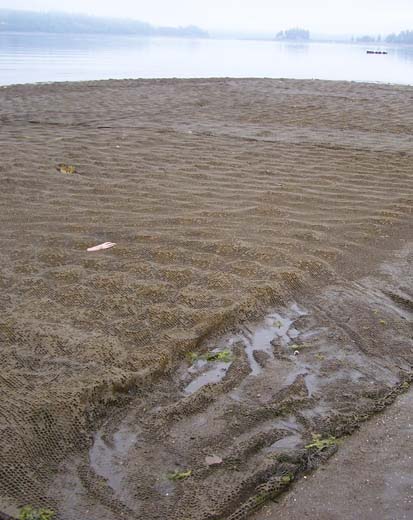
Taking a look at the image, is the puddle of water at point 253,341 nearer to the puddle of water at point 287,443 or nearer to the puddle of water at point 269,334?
the puddle of water at point 269,334

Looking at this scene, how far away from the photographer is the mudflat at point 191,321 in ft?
8.73

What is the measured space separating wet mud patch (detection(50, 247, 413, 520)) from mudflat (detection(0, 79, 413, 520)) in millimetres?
10

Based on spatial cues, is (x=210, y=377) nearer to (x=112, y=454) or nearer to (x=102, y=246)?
(x=112, y=454)

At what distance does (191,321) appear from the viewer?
390 centimetres

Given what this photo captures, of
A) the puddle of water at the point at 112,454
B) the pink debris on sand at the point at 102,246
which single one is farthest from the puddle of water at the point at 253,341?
the pink debris on sand at the point at 102,246

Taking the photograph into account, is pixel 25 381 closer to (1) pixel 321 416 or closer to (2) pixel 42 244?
(1) pixel 321 416

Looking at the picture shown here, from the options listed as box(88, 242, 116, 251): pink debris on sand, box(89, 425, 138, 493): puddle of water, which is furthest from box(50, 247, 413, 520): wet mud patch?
box(88, 242, 116, 251): pink debris on sand

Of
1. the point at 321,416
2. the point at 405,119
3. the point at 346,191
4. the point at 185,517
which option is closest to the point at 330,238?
the point at 346,191

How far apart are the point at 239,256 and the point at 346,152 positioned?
479 centimetres

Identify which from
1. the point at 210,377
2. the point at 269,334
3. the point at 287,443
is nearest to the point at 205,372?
the point at 210,377

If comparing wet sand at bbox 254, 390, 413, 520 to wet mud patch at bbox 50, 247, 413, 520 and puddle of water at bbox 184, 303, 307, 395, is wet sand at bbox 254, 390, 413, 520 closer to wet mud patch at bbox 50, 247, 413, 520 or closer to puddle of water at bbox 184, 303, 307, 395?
wet mud patch at bbox 50, 247, 413, 520

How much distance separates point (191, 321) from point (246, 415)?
1010mm

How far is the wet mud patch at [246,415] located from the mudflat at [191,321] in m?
0.01

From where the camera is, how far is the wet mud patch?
2510mm
